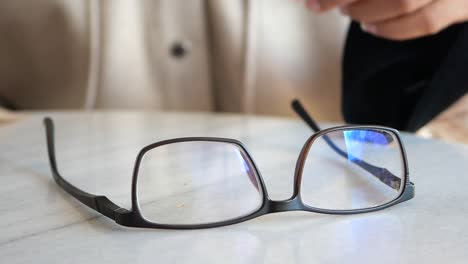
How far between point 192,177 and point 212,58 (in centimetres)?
41

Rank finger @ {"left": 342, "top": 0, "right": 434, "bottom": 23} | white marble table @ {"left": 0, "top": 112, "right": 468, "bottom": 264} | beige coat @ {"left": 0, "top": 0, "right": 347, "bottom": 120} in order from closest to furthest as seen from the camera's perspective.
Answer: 1. white marble table @ {"left": 0, "top": 112, "right": 468, "bottom": 264}
2. finger @ {"left": 342, "top": 0, "right": 434, "bottom": 23}
3. beige coat @ {"left": 0, "top": 0, "right": 347, "bottom": 120}

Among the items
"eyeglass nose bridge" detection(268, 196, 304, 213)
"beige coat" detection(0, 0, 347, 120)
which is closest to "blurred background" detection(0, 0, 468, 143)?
"beige coat" detection(0, 0, 347, 120)

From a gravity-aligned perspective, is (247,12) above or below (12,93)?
above

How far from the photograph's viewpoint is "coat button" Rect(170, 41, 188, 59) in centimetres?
77

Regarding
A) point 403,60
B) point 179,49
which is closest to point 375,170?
point 403,60

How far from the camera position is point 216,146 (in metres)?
0.46

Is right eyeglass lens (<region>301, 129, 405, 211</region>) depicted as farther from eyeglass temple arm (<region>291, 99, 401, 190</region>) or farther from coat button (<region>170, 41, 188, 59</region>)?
coat button (<region>170, 41, 188, 59</region>)

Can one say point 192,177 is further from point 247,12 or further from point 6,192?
point 247,12

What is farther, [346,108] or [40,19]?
[40,19]

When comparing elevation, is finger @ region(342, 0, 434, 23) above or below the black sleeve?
above

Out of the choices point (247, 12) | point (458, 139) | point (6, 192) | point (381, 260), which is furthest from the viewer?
point (247, 12)

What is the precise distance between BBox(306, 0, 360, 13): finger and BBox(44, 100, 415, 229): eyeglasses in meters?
0.16

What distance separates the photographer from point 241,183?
15.4 inches

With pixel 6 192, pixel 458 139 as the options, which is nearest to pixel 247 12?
pixel 458 139
